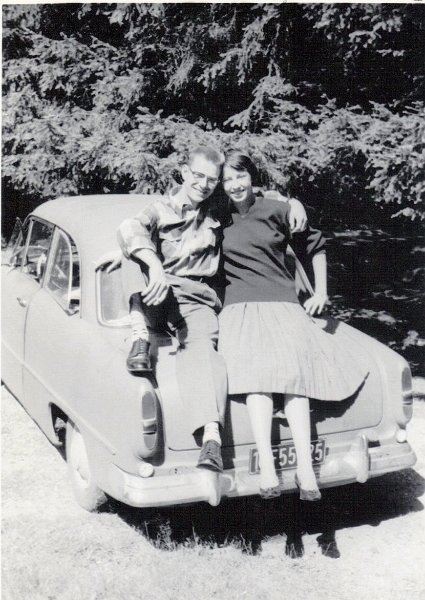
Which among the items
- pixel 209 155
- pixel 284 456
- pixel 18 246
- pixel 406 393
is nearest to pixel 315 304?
pixel 406 393

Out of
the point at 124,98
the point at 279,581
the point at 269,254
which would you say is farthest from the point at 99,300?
the point at 124,98

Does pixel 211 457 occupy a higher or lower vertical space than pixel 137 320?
lower

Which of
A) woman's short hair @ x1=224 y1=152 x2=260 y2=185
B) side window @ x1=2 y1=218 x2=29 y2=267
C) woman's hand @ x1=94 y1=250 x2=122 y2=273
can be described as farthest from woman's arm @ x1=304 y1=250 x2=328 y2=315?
side window @ x1=2 y1=218 x2=29 y2=267

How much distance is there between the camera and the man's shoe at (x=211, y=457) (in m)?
2.92

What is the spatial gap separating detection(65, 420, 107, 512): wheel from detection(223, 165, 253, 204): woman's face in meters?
1.56

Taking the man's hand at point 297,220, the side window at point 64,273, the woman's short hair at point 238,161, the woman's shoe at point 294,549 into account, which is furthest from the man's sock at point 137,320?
the woman's shoe at point 294,549

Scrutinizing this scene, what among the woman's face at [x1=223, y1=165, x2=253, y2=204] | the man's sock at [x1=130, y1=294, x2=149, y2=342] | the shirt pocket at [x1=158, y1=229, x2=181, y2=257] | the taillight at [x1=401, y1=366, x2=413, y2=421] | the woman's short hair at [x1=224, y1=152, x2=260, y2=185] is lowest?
the taillight at [x1=401, y1=366, x2=413, y2=421]

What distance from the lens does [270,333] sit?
11.1 feet

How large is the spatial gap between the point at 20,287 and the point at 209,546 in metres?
2.39

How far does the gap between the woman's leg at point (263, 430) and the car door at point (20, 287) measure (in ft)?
6.57

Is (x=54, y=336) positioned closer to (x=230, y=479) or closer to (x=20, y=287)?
(x=20, y=287)

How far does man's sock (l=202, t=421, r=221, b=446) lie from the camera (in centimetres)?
301

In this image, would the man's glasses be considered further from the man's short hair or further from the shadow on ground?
the shadow on ground

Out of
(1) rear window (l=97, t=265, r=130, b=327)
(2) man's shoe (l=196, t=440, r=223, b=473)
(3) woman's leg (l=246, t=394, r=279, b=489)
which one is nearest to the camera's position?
(2) man's shoe (l=196, t=440, r=223, b=473)
